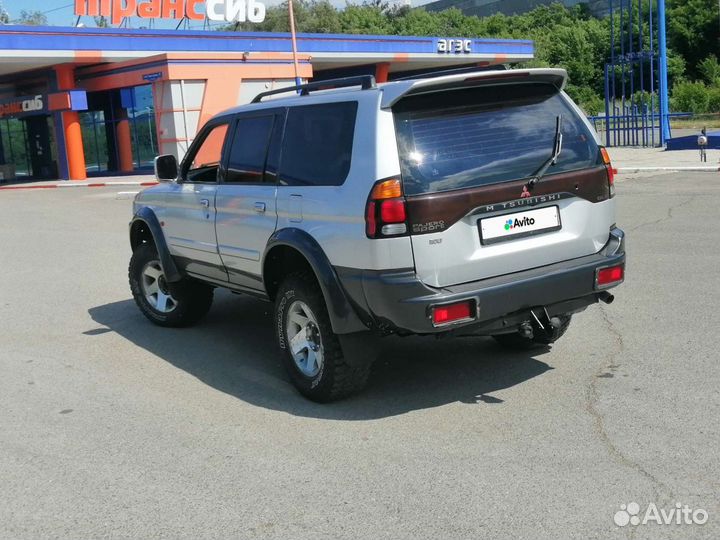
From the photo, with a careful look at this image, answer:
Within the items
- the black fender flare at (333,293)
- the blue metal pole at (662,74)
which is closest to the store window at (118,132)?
the blue metal pole at (662,74)

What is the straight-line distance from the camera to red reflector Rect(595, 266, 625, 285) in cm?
505

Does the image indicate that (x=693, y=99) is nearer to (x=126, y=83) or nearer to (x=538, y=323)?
(x=126, y=83)

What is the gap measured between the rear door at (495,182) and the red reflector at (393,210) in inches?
2.2

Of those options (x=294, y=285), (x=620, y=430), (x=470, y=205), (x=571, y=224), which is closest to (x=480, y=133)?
(x=470, y=205)

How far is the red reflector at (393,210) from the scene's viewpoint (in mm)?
4512

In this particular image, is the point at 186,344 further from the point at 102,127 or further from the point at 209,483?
the point at 102,127

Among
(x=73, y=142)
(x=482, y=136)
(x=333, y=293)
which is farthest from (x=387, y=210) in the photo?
(x=73, y=142)

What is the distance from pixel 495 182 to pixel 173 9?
36.1m

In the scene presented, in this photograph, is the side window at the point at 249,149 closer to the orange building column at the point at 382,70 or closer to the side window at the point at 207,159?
the side window at the point at 207,159

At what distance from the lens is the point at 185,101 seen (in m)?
31.1

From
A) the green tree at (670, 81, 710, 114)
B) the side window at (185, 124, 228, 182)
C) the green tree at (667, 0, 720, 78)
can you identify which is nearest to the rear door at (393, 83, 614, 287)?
the side window at (185, 124, 228, 182)

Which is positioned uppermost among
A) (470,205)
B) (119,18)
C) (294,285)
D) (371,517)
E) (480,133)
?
(119,18)

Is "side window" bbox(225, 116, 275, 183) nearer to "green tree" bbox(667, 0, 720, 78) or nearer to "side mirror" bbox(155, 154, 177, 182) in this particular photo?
"side mirror" bbox(155, 154, 177, 182)

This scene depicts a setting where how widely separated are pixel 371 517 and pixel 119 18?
3677cm
